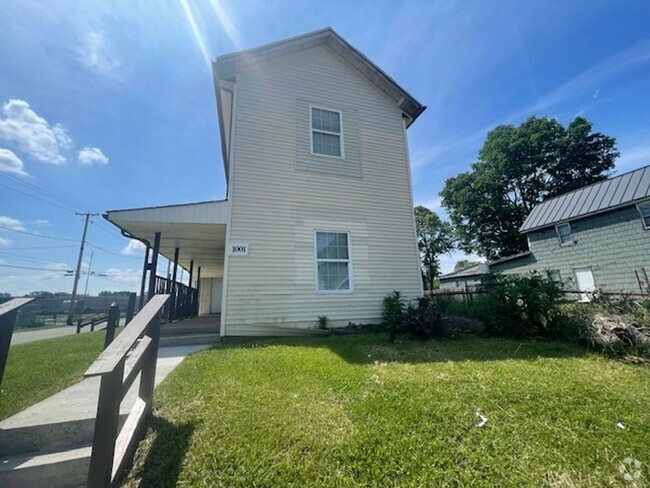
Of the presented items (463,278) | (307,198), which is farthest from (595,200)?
(307,198)

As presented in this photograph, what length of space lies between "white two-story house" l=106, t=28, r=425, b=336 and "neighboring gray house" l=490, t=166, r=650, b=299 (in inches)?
339

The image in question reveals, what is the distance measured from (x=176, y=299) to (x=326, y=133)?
8.30 m

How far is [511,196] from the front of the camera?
27516 millimetres

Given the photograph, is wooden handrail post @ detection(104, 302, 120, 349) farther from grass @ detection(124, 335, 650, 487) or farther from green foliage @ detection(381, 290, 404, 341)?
green foliage @ detection(381, 290, 404, 341)

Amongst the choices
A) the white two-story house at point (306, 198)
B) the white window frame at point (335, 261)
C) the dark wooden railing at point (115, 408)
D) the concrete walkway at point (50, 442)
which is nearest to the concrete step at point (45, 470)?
the concrete walkway at point (50, 442)

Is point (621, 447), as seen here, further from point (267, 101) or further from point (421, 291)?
point (267, 101)

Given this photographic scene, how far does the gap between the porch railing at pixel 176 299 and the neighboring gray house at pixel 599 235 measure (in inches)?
582

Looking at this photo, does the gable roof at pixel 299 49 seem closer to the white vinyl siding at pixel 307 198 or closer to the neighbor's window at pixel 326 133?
the white vinyl siding at pixel 307 198

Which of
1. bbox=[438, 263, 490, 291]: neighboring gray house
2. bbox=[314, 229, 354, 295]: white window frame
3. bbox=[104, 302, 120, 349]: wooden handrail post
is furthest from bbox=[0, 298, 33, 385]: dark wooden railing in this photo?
bbox=[438, 263, 490, 291]: neighboring gray house

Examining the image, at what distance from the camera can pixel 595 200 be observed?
13945 mm

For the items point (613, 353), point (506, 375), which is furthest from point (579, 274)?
point (506, 375)

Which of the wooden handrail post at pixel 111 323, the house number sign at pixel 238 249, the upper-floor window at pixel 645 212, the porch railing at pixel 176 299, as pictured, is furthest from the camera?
the upper-floor window at pixel 645 212

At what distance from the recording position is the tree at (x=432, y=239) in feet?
97.7

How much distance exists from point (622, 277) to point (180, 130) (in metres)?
20.6
